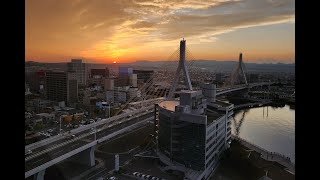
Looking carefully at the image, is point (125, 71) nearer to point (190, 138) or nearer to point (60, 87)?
point (60, 87)

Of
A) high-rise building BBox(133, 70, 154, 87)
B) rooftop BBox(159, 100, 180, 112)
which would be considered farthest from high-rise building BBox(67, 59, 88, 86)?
rooftop BBox(159, 100, 180, 112)

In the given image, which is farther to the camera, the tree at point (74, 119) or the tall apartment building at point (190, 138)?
the tree at point (74, 119)

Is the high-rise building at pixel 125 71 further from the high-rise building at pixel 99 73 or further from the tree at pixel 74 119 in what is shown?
the tree at pixel 74 119

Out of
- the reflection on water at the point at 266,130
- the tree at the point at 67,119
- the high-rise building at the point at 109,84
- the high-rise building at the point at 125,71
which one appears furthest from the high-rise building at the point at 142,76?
the tree at the point at 67,119

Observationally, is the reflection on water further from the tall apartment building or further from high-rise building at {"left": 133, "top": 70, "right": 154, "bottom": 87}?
high-rise building at {"left": 133, "top": 70, "right": 154, "bottom": 87}

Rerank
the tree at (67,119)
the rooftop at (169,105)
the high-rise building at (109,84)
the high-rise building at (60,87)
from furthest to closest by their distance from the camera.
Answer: the high-rise building at (109,84) → the high-rise building at (60,87) → the tree at (67,119) → the rooftop at (169,105)
